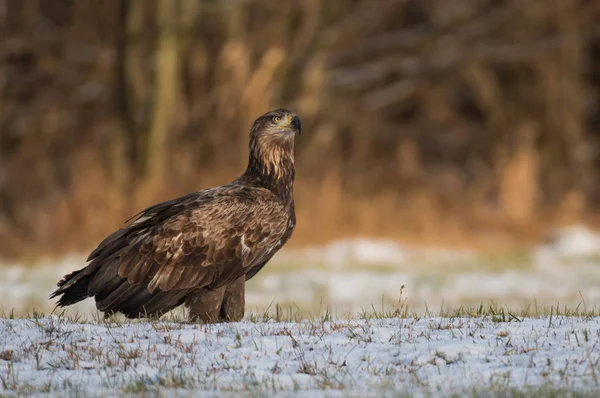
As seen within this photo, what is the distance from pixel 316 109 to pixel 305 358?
17.1m

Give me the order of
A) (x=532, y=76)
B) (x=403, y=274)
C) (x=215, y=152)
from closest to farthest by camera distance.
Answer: (x=403, y=274), (x=215, y=152), (x=532, y=76)

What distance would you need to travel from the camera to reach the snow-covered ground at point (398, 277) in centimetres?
1588

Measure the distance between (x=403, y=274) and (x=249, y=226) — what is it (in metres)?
8.94

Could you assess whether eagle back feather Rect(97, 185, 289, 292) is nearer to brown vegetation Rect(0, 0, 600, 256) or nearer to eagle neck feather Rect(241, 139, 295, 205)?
eagle neck feather Rect(241, 139, 295, 205)

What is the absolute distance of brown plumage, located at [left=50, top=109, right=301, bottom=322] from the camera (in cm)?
934

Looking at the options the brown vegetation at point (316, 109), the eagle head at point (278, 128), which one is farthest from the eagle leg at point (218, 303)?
the brown vegetation at point (316, 109)

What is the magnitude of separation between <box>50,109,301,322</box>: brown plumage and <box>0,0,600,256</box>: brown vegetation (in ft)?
34.2

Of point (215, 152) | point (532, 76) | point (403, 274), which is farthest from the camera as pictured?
point (532, 76)

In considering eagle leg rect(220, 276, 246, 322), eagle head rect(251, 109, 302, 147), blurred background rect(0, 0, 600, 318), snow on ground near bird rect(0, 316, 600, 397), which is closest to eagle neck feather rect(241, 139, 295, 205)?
eagle head rect(251, 109, 302, 147)

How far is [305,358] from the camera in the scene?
303 inches

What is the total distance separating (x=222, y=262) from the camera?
9492 millimetres

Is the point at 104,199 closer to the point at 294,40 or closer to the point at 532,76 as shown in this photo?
the point at 294,40

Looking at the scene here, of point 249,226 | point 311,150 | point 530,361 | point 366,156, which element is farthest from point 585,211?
point 530,361

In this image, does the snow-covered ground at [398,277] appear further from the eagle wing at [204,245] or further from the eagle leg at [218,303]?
the eagle wing at [204,245]
